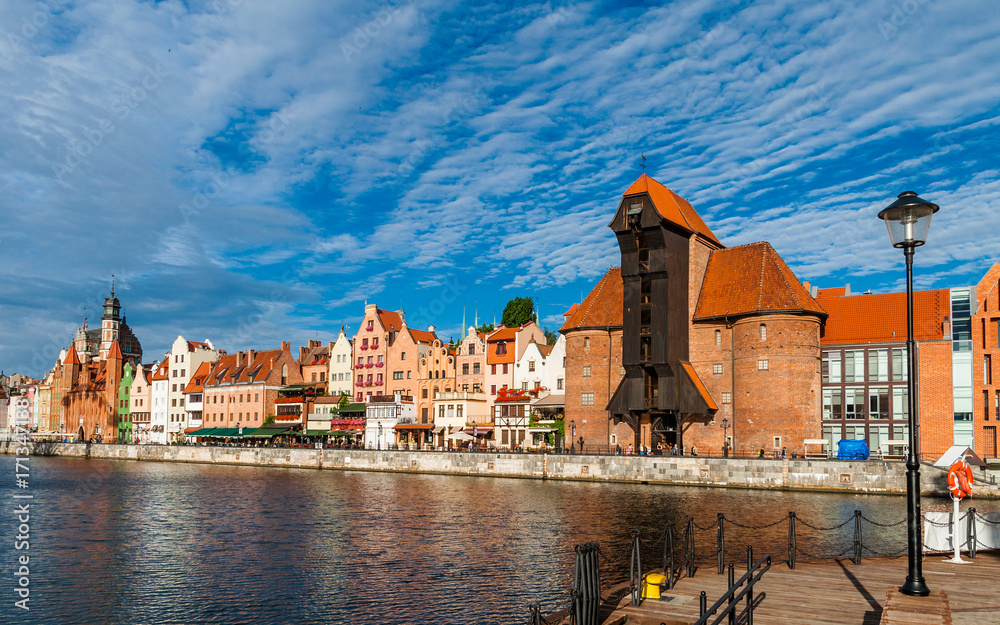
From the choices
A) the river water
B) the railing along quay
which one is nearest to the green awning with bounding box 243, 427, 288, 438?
the river water

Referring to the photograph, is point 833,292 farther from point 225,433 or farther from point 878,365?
point 225,433

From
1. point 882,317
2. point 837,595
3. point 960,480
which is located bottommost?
point 837,595

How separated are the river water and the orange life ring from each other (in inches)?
369

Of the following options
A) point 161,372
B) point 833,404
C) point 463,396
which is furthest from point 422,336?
point 161,372

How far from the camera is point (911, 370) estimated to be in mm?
13250

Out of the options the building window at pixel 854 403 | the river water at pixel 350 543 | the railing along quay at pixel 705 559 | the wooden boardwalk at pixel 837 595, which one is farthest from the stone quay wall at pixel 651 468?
the wooden boardwalk at pixel 837 595

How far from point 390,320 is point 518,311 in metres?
26.2

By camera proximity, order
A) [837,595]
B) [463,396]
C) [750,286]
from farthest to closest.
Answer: [463,396]
[750,286]
[837,595]

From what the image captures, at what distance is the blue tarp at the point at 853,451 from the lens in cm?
5447

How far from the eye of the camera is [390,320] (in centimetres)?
9819

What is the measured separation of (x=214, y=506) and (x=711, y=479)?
108 feet

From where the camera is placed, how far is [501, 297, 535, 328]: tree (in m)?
117

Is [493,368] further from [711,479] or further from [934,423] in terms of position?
[934,423]

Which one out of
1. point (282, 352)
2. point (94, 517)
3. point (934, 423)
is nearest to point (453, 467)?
point (94, 517)
